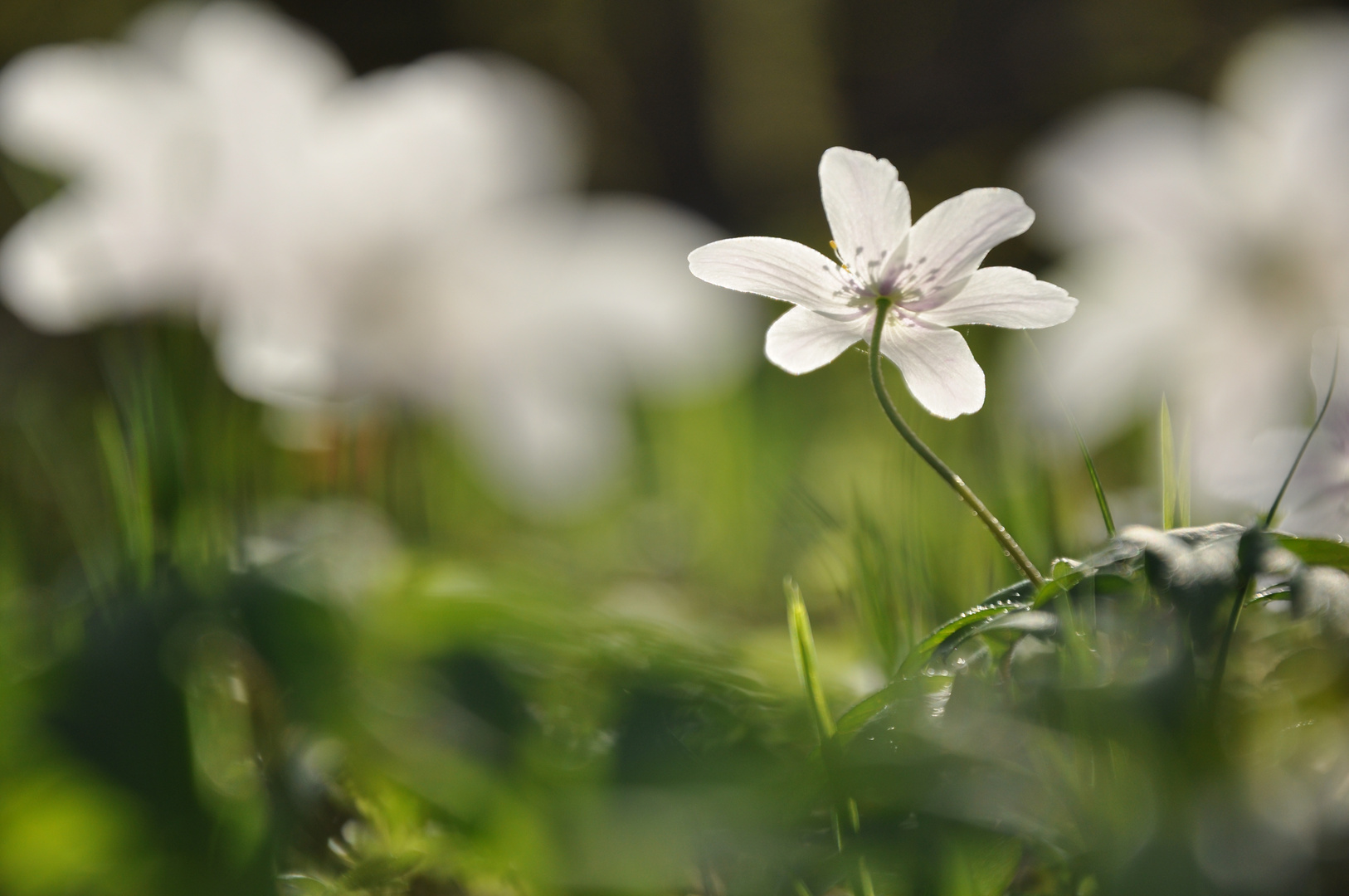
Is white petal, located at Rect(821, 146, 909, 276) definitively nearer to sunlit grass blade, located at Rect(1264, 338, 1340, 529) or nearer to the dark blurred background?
sunlit grass blade, located at Rect(1264, 338, 1340, 529)

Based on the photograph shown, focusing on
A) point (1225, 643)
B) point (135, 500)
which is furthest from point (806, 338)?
point (135, 500)

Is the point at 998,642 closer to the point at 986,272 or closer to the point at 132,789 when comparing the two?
the point at 986,272

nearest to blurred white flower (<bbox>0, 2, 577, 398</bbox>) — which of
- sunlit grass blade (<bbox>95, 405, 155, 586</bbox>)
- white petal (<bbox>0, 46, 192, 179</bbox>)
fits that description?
white petal (<bbox>0, 46, 192, 179</bbox>)

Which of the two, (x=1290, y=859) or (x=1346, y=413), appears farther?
(x=1346, y=413)

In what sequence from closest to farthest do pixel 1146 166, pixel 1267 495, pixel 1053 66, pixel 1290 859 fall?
pixel 1290 859 < pixel 1267 495 < pixel 1146 166 < pixel 1053 66

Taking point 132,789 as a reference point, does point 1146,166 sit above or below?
above

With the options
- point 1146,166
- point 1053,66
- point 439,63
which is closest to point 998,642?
point 1146,166
